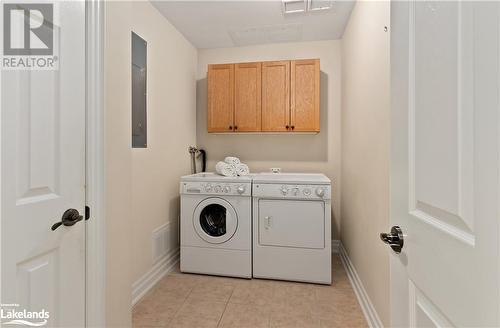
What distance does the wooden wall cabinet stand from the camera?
2.91 m

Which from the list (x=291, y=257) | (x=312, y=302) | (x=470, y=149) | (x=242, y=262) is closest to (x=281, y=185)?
(x=291, y=257)

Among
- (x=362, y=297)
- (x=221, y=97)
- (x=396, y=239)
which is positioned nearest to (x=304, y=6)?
(x=221, y=97)

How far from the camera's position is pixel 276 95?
2.96 meters

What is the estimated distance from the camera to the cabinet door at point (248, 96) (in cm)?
300

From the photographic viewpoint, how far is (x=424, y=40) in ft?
2.14

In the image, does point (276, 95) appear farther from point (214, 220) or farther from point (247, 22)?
point (214, 220)

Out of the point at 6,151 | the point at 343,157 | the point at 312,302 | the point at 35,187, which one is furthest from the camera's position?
the point at 343,157

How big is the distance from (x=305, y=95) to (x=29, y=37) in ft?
7.97

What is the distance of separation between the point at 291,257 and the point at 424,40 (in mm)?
2122

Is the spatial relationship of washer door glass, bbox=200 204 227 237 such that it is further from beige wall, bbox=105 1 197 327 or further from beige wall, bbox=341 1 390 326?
beige wall, bbox=341 1 390 326

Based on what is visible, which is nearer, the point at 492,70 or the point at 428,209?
the point at 492,70

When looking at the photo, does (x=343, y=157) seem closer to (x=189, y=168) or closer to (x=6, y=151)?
(x=189, y=168)

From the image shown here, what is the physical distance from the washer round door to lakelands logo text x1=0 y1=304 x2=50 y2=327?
1.56 m

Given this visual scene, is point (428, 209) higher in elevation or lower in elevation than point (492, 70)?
lower
